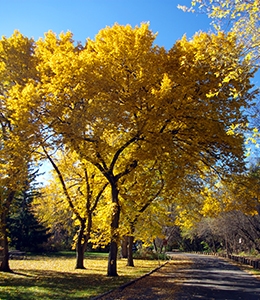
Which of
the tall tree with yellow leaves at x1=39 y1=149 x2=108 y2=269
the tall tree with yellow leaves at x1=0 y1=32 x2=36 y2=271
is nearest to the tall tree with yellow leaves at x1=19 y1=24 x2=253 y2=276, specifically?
the tall tree with yellow leaves at x1=0 y1=32 x2=36 y2=271

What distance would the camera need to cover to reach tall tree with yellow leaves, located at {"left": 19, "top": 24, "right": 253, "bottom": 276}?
1287 cm

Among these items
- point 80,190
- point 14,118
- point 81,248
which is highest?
point 14,118

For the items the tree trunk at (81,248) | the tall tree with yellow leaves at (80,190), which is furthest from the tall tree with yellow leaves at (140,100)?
the tree trunk at (81,248)

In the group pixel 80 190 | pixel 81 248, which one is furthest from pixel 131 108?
pixel 81 248

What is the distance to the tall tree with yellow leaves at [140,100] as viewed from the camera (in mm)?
12867

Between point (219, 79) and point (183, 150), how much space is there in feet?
10.8

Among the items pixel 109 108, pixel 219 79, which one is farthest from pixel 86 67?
pixel 219 79

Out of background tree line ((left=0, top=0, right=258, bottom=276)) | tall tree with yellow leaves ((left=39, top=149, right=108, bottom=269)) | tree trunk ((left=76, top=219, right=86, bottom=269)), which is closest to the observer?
background tree line ((left=0, top=0, right=258, bottom=276))

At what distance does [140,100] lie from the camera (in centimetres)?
1357

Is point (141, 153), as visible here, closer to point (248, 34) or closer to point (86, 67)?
point (86, 67)

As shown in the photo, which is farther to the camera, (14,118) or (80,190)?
(80,190)

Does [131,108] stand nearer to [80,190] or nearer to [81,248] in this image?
[80,190]

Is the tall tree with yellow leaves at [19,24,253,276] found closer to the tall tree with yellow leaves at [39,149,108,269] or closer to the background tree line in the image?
the background tree line

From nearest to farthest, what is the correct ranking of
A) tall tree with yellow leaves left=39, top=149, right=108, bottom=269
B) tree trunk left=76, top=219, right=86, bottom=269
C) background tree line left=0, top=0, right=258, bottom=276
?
background tree line left=0, top=0, right=258, bottom=276 → tall tree with yellow leaves left=39, top=149, right=108, bottom=269 → tree trunk left=76, top=219, right=86, bottom=269
